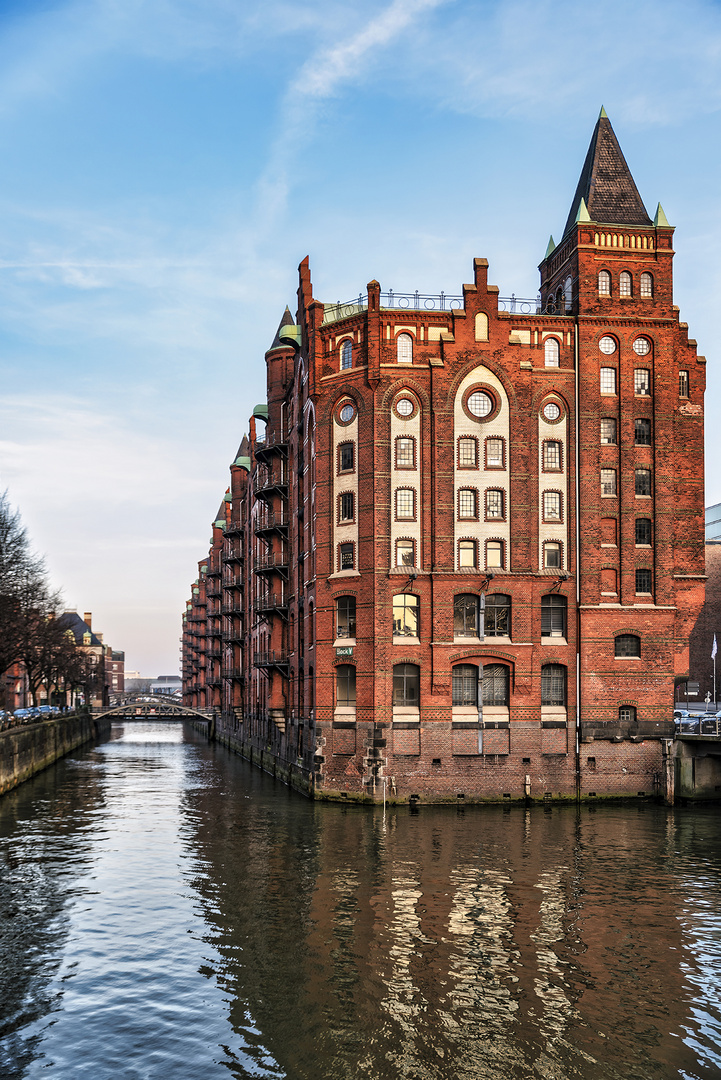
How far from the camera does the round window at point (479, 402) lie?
4388cm

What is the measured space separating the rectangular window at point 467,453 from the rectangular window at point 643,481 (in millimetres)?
7905

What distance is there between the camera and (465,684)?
42688mm

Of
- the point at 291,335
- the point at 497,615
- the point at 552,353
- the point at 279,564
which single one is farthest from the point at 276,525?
the point at 552,353

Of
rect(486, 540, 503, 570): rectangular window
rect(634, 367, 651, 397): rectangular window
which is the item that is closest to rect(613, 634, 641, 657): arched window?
rect(486, 540, 503, 570): rectangular window

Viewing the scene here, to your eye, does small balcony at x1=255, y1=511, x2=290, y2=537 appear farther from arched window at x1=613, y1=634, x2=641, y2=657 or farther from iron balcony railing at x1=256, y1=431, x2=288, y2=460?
arched window at x1=613, y1=634, x2=641, y2=657

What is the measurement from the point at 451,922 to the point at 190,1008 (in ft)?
25.3

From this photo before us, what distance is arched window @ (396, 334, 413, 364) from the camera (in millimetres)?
43625

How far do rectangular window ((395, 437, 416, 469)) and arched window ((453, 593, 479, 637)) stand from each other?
640 cm

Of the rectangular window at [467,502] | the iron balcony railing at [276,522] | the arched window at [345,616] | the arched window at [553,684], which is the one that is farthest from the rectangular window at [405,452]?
the iron balcony railing at [276,522]

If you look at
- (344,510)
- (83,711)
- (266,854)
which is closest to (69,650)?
(83,711)

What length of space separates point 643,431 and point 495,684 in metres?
13.9

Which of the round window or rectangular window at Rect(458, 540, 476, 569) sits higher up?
the round window

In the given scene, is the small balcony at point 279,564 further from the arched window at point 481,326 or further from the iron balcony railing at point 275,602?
the arched window at point 481,326

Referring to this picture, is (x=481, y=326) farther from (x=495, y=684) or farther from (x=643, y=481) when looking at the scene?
(x=495, y=684)
